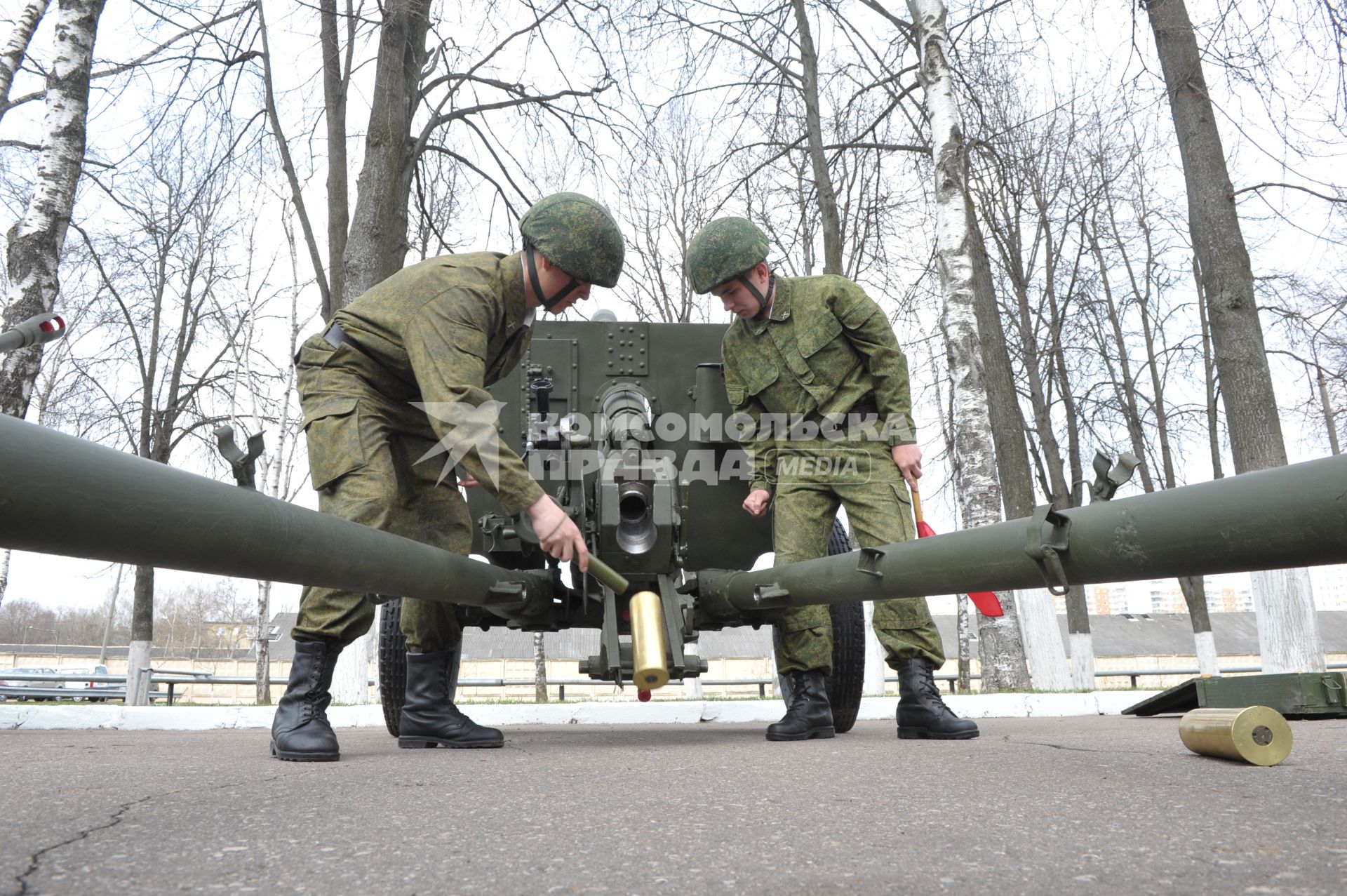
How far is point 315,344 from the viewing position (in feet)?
10.4

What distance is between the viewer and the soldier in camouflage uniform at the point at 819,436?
3689 millimetres

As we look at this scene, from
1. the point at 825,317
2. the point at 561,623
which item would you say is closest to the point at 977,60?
the point at 825,317

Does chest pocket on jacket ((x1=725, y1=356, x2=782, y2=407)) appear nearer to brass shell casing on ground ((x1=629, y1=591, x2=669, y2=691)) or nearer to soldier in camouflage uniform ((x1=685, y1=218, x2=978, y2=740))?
soldier in camouflage uniform ((x1=685, y1=218, x2=978, y2=740))

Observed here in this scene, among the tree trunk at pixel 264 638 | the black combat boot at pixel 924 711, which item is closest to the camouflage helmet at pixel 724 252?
the black combat boot at pixel 924 711

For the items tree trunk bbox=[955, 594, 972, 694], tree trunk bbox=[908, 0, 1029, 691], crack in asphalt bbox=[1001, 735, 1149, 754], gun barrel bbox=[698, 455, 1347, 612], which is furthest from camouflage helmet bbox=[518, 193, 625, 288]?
tree trunk bbox=[955, 594, 972, 694]

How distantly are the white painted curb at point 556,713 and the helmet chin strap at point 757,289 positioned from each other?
9.71 ft

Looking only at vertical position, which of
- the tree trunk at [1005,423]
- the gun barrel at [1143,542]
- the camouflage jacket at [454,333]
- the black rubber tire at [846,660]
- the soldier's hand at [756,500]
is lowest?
the black rubber tire at [846,660]

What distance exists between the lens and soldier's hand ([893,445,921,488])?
3723 millimetres

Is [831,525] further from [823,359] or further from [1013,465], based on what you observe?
[1013,465]

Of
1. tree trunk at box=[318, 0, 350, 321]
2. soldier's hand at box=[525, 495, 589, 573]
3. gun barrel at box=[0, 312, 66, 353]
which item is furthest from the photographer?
tree trunk at box=[318, 0, 350, 321]

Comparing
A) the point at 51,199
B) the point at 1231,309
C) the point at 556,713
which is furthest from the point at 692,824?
the point at 51,199

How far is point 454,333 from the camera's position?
2785mm

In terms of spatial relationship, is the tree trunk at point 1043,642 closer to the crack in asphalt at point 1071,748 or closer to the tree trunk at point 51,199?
the crack in asphalt at point 1071,748

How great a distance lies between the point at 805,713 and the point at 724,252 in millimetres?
1693
